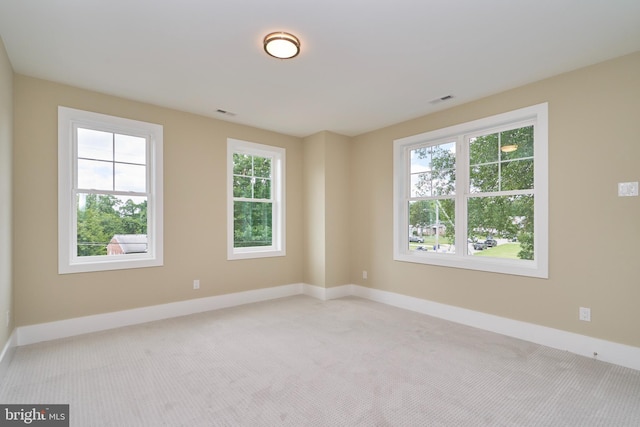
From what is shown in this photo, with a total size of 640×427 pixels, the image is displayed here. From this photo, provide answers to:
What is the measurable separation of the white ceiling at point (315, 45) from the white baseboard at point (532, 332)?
2.55m

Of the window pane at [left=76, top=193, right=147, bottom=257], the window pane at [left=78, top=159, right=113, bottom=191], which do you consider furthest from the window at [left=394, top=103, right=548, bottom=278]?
Answer: the window pane at [left=78, top=159, right=113, bottom=191]

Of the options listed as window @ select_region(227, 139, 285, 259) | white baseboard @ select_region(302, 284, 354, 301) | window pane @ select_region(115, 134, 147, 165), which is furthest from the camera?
white baseboard @ select_region(302, 284, 354, 301)

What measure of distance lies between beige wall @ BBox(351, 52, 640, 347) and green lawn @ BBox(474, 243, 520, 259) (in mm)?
259

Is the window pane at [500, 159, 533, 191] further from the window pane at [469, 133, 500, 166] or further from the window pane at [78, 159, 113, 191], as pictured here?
the window pane at [78, 159, 113, 191]

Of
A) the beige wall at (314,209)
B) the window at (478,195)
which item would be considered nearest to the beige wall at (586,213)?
the window at (478,195)

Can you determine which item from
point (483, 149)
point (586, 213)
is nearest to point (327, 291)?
point (483, 149)

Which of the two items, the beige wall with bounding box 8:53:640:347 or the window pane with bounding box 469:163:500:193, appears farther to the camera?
the window pane with bounding box 469:163:500:193

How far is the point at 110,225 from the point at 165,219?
588mm

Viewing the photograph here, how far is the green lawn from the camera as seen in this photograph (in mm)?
3471

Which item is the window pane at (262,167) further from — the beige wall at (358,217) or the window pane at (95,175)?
the window pane at (95,175)

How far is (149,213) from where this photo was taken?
394cm

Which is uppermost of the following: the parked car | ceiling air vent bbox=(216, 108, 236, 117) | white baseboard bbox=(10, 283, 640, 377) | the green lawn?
ceiling air vent bbox=(216, 108, 236, 117)

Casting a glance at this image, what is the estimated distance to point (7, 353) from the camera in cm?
265

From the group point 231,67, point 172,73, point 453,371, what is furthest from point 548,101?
point 172,73
